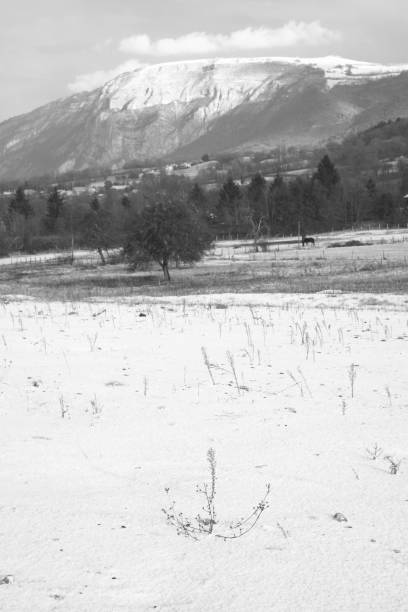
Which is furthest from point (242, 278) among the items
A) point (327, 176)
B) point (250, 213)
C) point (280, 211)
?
point (327, 176)

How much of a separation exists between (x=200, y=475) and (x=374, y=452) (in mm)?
2028

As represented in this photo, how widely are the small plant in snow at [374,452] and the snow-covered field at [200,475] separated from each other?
0.28 ft

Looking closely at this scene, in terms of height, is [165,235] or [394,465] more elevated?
[165,235]

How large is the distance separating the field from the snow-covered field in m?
0.02

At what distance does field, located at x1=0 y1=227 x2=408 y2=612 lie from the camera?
423cm

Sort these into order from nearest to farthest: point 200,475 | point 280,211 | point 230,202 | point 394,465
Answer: point 394,465 < point 200,475 < point 280,211 < point 230,202

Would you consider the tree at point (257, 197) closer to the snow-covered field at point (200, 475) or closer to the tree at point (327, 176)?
the tree at point (327, 176)

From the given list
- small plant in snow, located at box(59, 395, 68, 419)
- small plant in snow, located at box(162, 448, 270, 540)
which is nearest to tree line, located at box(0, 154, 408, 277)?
small plant in snow, located at box(59, 395, 68, 419)

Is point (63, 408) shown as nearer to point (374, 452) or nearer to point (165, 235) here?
point (374, 452)

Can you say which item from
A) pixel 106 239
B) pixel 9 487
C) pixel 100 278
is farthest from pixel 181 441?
pixel 106 239

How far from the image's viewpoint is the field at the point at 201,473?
4.23 m

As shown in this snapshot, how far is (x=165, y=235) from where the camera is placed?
5284cm

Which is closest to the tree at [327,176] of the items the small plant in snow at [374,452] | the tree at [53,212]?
the tree at [53,212]

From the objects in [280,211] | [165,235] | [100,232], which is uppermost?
[280,211]
